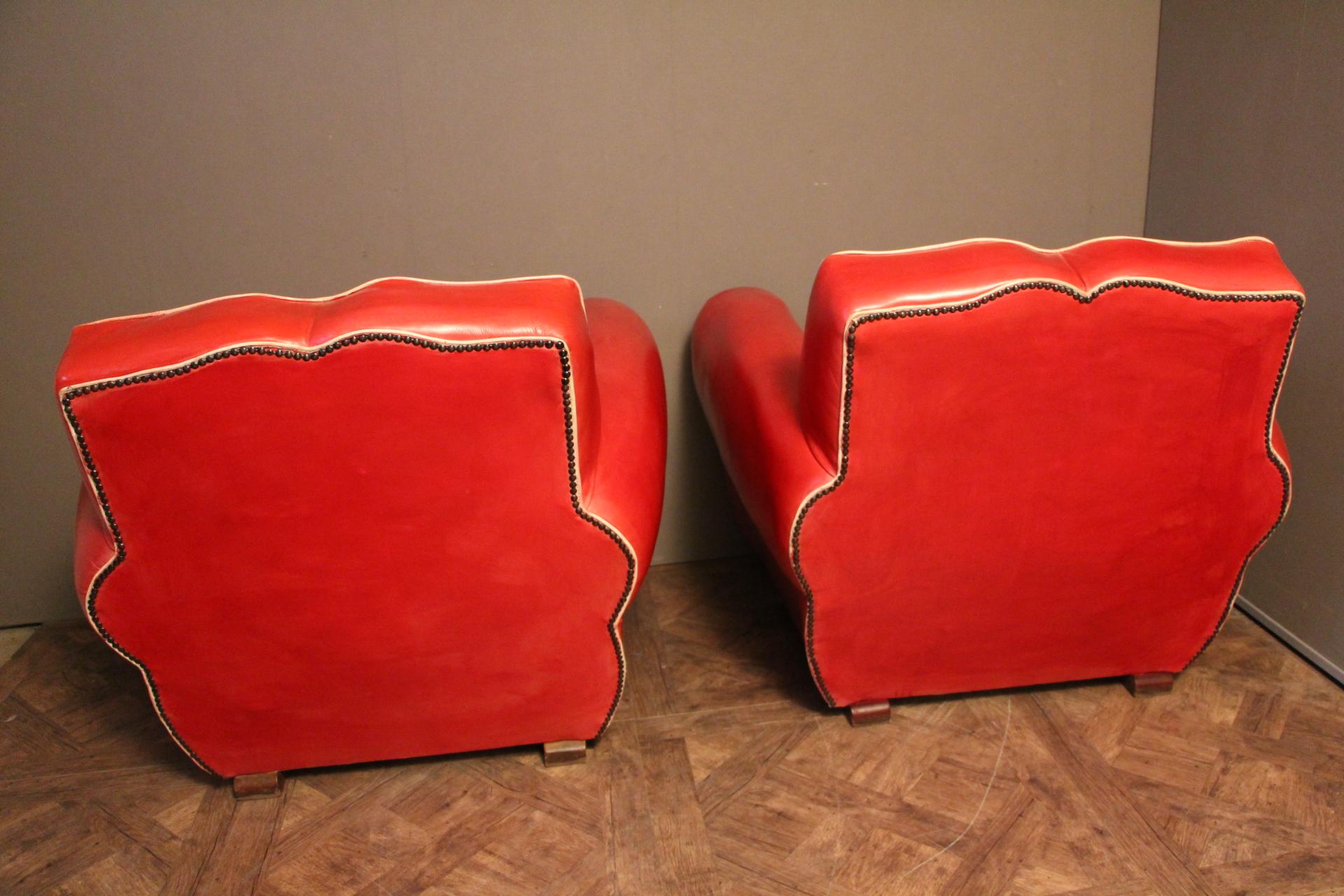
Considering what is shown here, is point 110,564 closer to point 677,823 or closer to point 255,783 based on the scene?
point 255,783

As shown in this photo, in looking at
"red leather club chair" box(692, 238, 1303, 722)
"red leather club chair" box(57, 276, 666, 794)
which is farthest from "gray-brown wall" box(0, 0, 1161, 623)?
"red leather club chair" box(57, 276, 666, 794)

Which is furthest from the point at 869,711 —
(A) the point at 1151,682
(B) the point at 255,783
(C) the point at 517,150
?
(C) the point at 517,150

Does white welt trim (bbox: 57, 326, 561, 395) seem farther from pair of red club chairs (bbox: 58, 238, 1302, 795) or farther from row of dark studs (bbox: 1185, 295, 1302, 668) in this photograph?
row of dark studs (bbox: 1185, 295, 1302, 668)

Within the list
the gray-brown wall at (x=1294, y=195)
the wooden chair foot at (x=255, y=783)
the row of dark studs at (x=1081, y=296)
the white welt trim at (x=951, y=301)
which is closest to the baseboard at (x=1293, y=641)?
the gray-brown wall at (x=1294, y=195)

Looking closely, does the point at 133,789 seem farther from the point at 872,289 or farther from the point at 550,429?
the point at 872,289

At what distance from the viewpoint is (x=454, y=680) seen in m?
1.48

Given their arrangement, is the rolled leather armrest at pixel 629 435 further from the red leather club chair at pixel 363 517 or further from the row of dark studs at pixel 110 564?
the row of dark studs at pixel 110 564

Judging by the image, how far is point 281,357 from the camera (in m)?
1.18

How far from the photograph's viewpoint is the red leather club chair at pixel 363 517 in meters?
1.20

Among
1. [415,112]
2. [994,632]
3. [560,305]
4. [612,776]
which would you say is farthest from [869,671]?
[415,112]

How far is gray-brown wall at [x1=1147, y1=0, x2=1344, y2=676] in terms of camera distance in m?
1.69

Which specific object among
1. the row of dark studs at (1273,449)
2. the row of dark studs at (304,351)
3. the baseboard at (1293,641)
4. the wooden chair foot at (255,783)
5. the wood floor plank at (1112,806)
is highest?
the row of dark studs at (304,351)

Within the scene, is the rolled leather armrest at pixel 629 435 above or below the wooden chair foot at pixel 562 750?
above

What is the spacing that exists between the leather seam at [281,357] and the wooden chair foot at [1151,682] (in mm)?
957
